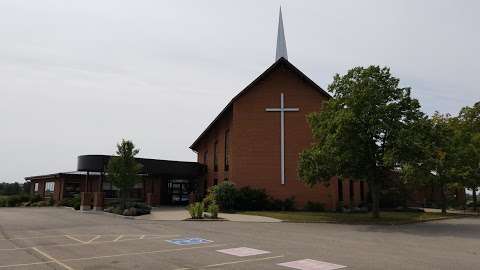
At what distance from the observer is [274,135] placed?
120ft

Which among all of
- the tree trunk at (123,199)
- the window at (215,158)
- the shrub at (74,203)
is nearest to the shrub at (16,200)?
the shrub at (74,203)

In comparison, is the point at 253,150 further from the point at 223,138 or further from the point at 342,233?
the point at 342,233

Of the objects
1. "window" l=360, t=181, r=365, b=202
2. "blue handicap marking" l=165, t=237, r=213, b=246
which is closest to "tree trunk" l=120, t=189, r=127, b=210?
"blue handicap marking" l=165, t=237, r=213, b=246

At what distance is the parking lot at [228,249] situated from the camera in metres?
10.5

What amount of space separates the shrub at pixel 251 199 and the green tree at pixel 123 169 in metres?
7.80

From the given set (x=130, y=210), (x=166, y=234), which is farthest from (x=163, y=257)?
(x=130, y=210)

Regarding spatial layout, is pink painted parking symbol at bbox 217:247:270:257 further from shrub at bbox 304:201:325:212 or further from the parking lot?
shrub at bbox 304:201:325:212

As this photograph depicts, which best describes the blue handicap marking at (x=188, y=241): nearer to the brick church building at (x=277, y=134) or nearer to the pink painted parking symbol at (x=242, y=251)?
the pink painted parking symbol at (x=242, y=251)

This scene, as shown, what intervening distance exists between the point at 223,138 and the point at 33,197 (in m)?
20.8

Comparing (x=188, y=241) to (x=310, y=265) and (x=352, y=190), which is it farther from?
(x=352, y=190)

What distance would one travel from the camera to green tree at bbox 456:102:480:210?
3778cm

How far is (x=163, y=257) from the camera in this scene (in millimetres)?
11422

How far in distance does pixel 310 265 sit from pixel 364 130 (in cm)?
1545

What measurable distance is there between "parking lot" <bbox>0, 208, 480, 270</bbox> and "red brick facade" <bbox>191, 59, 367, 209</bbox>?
54.8 ft
